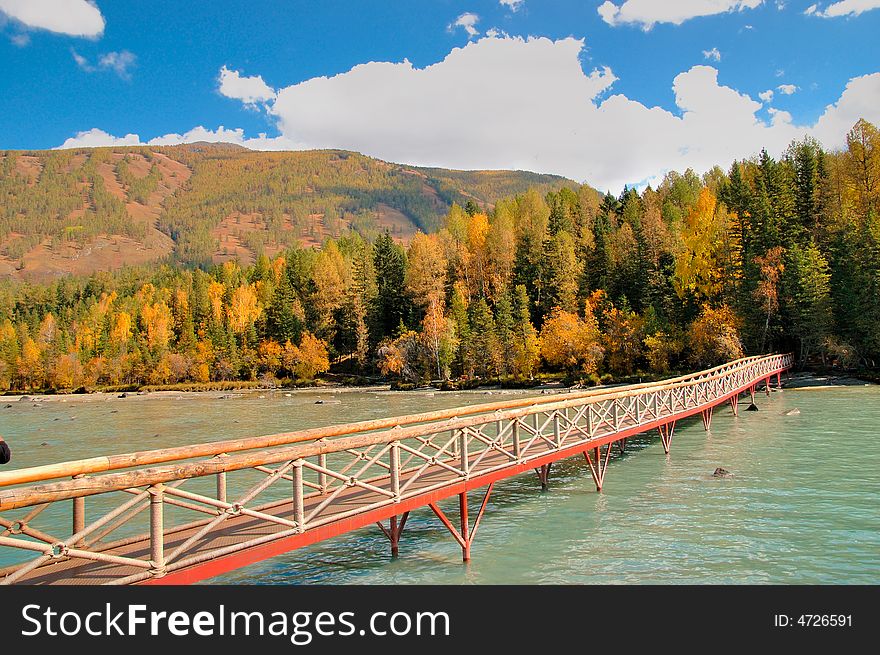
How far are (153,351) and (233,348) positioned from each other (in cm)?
1827

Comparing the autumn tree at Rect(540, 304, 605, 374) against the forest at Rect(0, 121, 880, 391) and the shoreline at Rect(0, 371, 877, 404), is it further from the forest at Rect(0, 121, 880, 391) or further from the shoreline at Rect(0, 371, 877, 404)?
the shoreline at Rect(0, 371, 877, 404)

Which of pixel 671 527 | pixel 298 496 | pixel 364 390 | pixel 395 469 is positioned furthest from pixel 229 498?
pixel 364 390

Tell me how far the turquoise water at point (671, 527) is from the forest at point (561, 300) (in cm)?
3378

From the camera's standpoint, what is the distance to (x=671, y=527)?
1312 centimetres

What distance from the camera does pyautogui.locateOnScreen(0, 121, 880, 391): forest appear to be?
56562 mm

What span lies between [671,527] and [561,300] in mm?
64608

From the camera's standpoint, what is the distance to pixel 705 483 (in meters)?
17.4

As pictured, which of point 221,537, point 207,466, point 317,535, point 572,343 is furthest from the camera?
point 572,343

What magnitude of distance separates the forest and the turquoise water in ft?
111

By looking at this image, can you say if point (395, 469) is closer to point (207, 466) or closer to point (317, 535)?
point (317, 535)

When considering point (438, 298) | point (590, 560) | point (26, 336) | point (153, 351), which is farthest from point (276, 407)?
point (26, 336)

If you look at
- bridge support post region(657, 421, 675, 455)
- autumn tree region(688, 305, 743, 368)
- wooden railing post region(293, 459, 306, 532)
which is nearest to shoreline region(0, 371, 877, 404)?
autumn tree region(688, 305, 743, 368)

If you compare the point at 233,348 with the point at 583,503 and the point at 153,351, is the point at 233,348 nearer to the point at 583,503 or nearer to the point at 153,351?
the point at 153,351

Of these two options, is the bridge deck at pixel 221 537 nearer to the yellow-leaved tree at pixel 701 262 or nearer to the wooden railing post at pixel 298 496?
the wooden railing post at pixel 298 496
